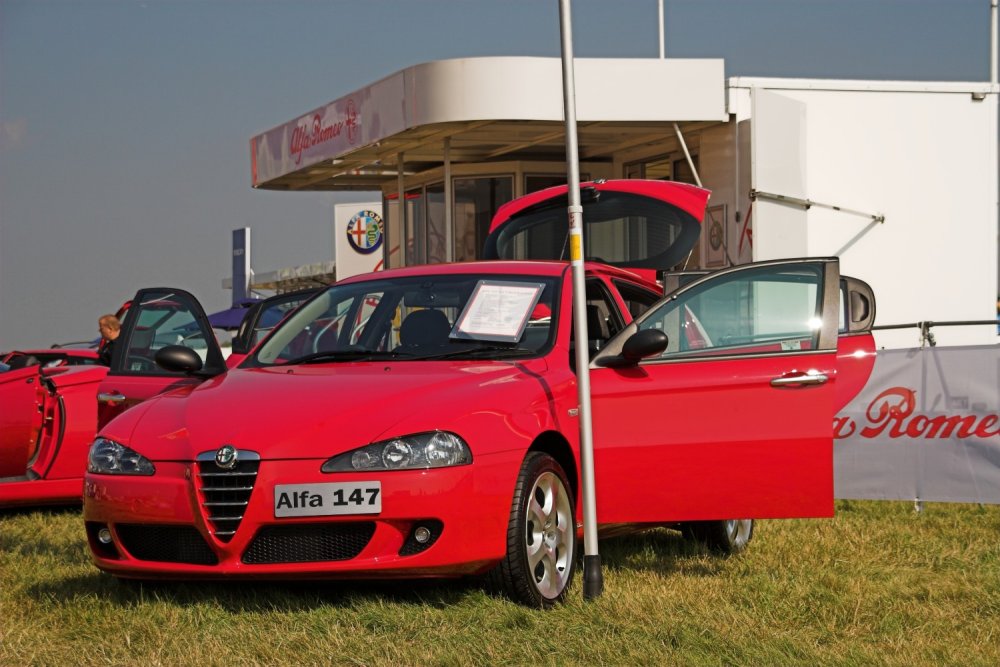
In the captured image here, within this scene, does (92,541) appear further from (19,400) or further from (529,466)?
(19,400)

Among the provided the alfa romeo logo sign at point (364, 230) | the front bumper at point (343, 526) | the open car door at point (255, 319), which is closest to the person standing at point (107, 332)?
the open car door at point (255, 319)

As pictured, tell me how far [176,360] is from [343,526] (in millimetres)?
1840

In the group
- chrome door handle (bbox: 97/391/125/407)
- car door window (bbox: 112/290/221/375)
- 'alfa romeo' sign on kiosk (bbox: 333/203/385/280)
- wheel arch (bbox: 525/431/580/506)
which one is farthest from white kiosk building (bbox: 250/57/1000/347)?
'alfa romeo' sign on kiosk (bbox: 333/203/385/280)

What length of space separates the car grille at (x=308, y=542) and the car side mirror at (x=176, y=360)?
65.0 inches

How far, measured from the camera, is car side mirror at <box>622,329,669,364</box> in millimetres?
6395

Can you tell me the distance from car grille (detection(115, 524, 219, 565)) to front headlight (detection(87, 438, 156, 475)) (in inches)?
9.5

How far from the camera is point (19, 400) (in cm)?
913

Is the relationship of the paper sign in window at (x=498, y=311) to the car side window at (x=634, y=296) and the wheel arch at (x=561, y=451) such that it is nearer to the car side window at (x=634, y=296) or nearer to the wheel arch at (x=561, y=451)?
the wheel arch at (x=561, y=451)

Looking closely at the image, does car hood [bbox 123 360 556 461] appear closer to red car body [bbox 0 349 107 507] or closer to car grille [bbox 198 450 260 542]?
car grille [bbox 198 450 260 542]

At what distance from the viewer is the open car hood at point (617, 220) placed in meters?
10.2

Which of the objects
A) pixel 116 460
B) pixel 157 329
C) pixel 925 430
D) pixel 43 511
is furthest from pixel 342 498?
pixel 43 511

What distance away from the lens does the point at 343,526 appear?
5676mm

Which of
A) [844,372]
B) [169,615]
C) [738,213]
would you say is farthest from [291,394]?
[738,213]

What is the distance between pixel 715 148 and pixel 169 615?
11922 millimetres
